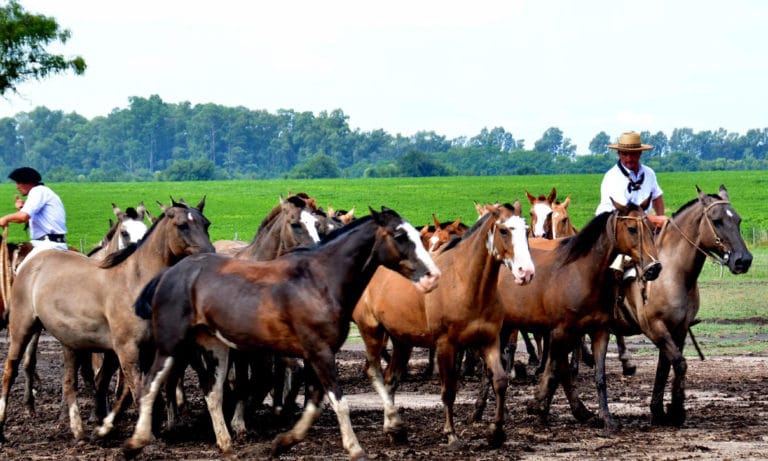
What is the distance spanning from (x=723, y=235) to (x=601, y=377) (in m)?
1.96

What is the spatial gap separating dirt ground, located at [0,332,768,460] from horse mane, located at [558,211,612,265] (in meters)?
1.73

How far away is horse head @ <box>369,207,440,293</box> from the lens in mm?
10062

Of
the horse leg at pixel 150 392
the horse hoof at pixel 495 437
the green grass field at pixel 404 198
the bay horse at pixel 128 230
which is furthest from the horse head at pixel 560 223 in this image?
the green grass field at pixel 404 198

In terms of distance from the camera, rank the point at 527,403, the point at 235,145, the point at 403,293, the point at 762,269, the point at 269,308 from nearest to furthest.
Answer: the point at 269,308
the point at 403,293
the point at 527,403
the point at 762,269
the point at 235,145

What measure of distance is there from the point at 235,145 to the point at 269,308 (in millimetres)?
154187

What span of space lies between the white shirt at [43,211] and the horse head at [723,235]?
6.89 metres

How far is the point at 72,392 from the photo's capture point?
12031mm

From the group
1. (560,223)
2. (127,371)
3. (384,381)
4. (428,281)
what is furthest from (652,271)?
(560,223)

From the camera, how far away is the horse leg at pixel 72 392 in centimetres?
1159

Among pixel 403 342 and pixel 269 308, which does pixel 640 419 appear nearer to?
pixel 403 342

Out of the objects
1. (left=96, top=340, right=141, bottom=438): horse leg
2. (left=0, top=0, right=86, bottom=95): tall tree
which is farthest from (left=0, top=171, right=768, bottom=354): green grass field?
(left=96, top=340, right=141, bottom=438): horse leg

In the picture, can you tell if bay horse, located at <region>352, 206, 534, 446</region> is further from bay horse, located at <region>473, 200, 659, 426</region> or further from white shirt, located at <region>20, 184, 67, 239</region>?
white shirt, located at <region>20, 184, 67, 239</region>

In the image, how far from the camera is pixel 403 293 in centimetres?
1230

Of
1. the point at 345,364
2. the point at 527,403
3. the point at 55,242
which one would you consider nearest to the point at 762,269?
the point at 345,364
